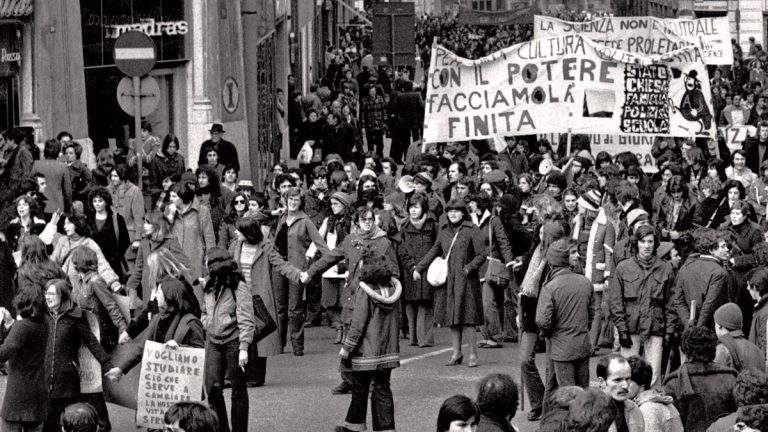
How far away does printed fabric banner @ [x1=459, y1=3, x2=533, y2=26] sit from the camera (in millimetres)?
71000

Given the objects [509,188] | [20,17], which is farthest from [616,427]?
[20,17]

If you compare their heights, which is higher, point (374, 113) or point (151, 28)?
point (151, 28)

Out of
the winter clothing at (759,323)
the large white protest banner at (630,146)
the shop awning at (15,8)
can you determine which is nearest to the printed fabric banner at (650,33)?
the large white protest banner at (630,146)

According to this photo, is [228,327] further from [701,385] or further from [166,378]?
[701,385]

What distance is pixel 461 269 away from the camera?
54.6ft

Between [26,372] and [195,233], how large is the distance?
5272 mm

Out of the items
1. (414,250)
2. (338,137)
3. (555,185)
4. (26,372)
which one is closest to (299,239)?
(414,250)

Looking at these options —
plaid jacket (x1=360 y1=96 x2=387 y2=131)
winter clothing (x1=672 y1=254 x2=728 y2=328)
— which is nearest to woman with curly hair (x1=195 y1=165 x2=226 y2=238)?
winter clothing (x1=672 y1=254 x2=728 y2=328)

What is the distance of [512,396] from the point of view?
912cm

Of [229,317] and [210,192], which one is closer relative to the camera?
[229,317]

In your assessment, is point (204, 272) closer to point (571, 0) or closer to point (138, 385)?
point (138, 385)

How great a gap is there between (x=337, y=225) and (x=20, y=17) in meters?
7.08

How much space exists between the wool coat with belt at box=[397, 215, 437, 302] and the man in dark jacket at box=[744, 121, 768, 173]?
7.25m

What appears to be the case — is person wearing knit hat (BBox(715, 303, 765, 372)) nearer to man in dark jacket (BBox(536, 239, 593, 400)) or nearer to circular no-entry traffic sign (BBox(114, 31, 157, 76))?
man in dark jacket (BBox(536, 239, 593, 400))
